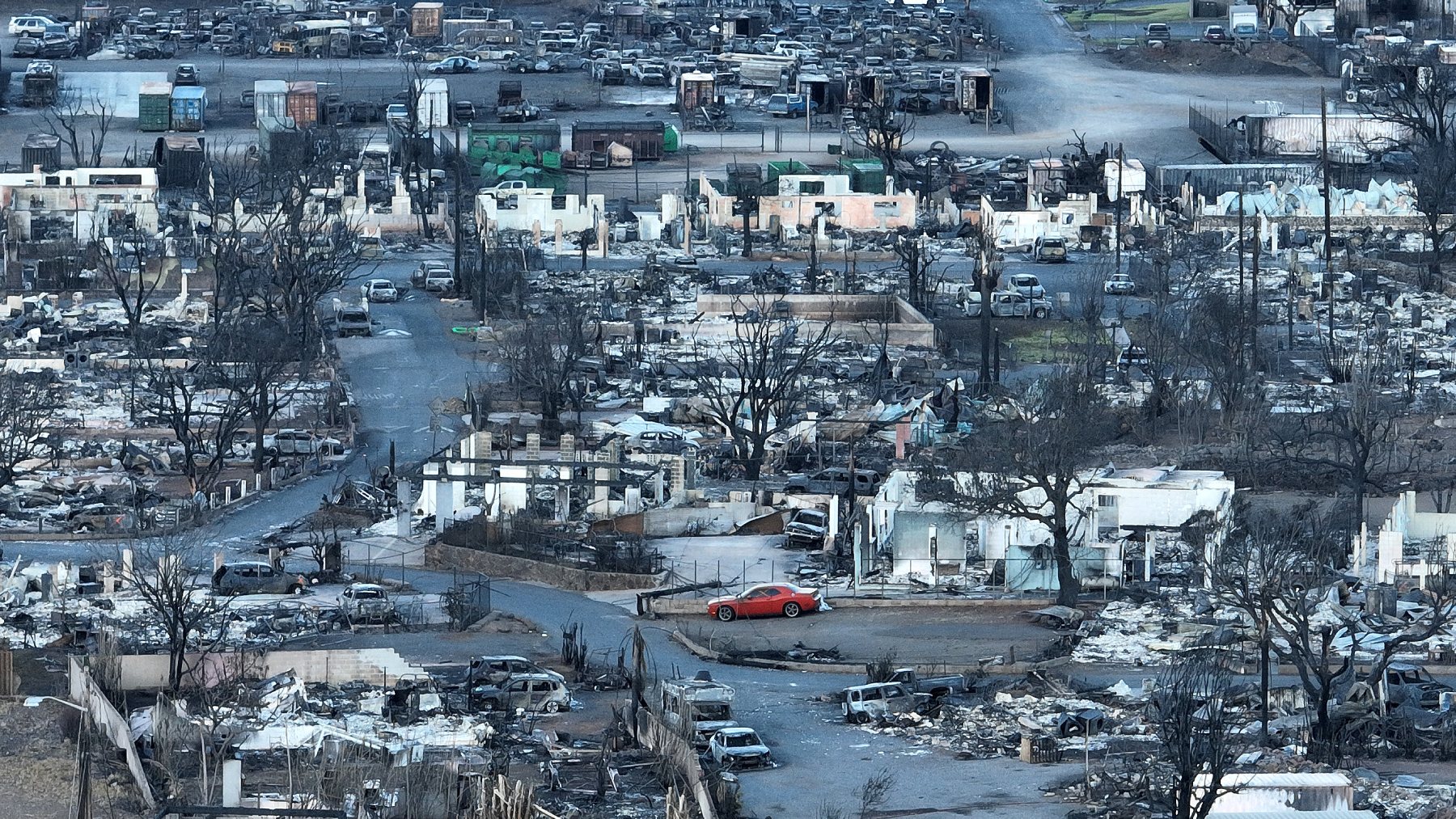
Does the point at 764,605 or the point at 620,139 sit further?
the point at 620,139

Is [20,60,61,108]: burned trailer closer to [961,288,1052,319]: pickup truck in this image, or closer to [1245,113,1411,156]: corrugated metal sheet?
[1245,113,1411,156]: corrugated metal sheet

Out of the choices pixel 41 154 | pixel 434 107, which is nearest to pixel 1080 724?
pixel 41 154

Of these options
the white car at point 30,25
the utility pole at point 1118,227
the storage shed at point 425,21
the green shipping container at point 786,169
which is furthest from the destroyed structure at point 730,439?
the storage shed at point 425,21

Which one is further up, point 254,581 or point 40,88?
point 254,581

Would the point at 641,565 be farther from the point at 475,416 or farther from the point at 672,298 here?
the point at 672,298

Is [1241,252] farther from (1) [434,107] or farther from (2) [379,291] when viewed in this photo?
(1) [434,107]

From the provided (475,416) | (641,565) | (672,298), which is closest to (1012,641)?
(641,565)

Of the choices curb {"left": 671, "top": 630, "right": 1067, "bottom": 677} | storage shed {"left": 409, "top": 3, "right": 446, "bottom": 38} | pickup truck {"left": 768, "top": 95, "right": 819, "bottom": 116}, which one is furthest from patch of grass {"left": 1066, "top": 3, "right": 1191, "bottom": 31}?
curb {"left": 671, "top": 630, "right": 1067, "bottom": 677}
